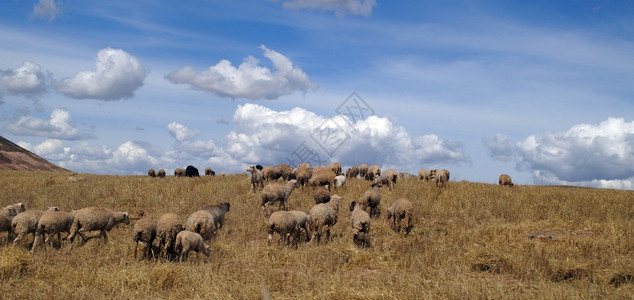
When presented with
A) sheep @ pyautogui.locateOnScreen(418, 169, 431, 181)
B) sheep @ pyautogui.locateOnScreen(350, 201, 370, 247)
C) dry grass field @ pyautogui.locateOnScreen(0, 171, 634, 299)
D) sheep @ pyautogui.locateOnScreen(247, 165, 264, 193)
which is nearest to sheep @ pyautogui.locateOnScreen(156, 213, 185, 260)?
dry grass field @ pyautogui.locateOnScreen(0, 171, 634, 299)

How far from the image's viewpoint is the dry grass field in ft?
23.4

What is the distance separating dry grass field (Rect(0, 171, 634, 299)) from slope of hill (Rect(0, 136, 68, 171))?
51.3m

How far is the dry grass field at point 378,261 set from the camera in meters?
7.12

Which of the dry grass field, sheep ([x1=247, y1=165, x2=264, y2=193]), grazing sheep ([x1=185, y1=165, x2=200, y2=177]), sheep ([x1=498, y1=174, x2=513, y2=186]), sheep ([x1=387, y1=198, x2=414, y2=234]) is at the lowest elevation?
the dry grass field

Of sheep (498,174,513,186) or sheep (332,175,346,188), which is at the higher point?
sheep (498,174,513,186)

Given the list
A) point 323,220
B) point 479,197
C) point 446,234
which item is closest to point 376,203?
point 446,234

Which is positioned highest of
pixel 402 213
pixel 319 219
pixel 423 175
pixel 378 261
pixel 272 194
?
pixel 423 175

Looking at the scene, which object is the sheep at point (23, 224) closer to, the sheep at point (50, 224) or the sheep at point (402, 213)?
the sheep at point (50, 224)

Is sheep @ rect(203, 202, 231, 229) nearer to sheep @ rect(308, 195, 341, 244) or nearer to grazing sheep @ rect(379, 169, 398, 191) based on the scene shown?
sheep @ rect(308, 195, 341, 244)

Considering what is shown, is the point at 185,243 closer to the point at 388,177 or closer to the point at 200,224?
the point at 200,224

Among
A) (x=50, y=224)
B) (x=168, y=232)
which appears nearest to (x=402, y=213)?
(x=168, y=232)

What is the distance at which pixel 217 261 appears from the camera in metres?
9.52

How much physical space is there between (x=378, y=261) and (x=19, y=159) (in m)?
69.4

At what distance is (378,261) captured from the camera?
9.59 metres
